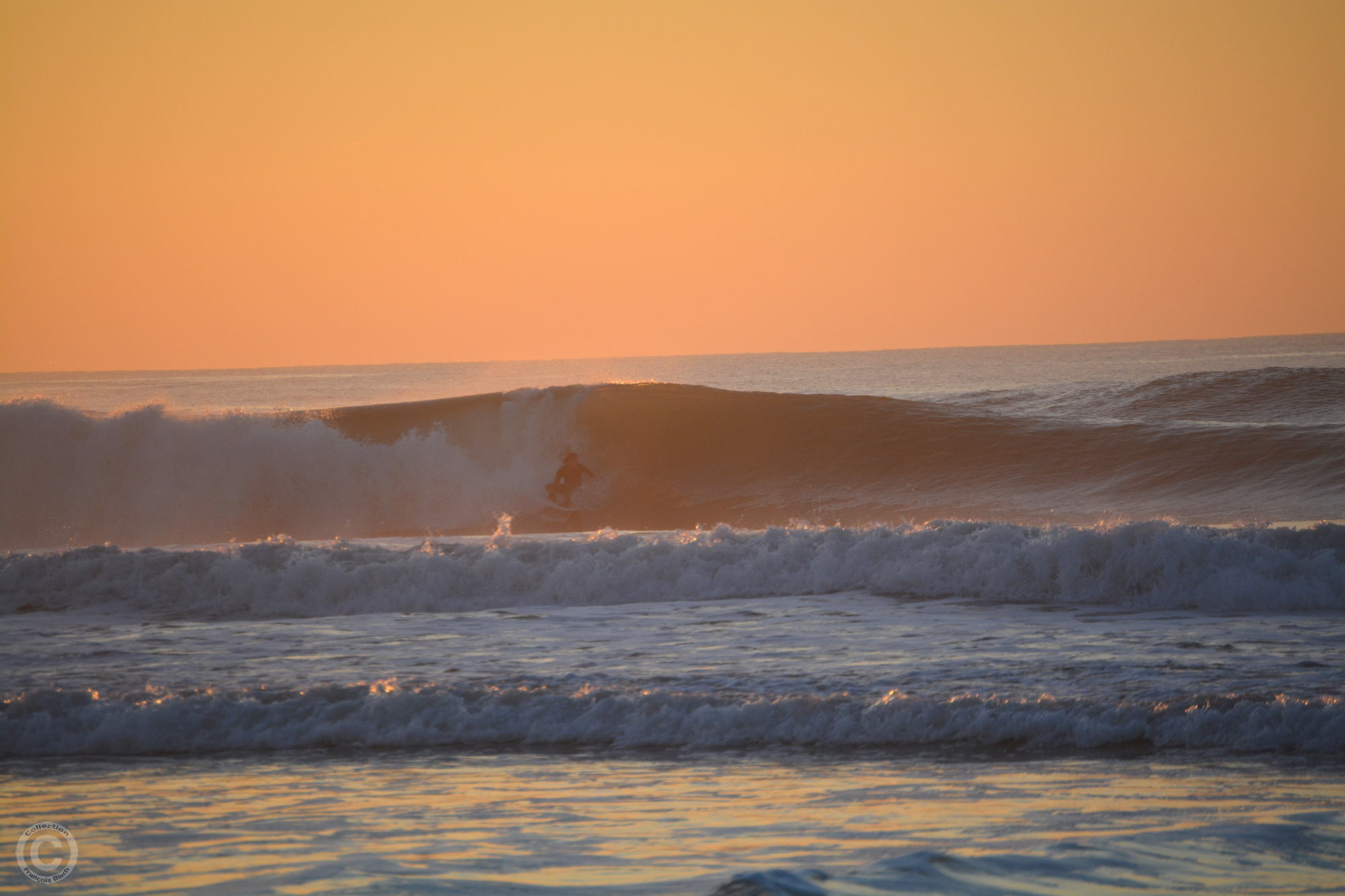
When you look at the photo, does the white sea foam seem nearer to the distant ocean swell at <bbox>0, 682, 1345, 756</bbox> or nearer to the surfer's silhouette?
the surfer's silhouette

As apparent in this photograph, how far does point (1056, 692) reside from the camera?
640 centimetres

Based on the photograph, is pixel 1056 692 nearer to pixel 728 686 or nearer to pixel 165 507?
pixel 728 686

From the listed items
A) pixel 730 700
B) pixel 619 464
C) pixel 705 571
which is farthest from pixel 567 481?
pixel 730 700

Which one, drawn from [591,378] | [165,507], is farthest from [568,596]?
[591,378]

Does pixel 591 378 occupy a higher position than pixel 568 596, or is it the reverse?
pixel 591 378

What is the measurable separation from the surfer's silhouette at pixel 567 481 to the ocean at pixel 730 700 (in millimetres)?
2599

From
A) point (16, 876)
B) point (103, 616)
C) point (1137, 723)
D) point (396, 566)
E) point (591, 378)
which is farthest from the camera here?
point (591, 378)

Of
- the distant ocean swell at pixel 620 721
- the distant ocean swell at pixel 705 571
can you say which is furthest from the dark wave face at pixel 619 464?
the distant ocean swell at pixel 620 721

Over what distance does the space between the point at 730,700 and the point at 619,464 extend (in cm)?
1476

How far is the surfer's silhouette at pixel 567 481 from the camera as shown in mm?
20219

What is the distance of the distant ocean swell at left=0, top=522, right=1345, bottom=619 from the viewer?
969cm

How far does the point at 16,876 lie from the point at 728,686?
3790mm

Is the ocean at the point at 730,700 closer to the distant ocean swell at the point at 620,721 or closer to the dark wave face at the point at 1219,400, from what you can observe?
the distant ocean swell at the point at 620,721

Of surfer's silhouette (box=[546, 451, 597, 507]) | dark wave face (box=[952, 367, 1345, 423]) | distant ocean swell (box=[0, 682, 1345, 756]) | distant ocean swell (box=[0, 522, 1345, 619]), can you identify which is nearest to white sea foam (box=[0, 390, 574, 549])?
surfer's silhouette (box=[546, 451, 597, 507])
